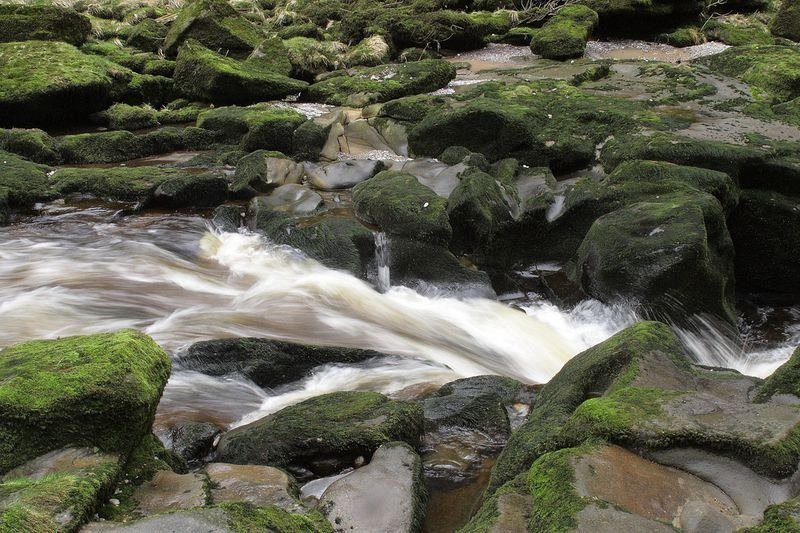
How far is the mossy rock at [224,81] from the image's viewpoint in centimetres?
1491

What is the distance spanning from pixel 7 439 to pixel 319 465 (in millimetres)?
1825

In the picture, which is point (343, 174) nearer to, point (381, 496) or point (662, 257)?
point (662, 257)

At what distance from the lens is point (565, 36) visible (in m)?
17.5

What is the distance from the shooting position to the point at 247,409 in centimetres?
551

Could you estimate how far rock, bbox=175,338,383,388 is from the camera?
5934mm

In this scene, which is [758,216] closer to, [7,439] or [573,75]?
[573,75]

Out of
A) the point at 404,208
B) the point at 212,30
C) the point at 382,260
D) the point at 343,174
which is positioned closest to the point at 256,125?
the point at 343,174

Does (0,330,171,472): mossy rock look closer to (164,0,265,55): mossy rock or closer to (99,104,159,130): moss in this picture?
(99,104,159,130): moss

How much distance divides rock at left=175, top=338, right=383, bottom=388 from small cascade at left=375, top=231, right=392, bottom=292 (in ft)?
7.58

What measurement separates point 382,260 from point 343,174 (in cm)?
250

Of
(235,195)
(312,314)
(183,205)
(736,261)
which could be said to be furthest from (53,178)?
(736,261)

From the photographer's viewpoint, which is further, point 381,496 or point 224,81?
point 224,81

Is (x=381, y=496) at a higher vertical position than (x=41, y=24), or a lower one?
lower

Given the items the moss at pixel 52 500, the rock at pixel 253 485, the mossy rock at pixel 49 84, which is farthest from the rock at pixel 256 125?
the moss at pixel 52 500
